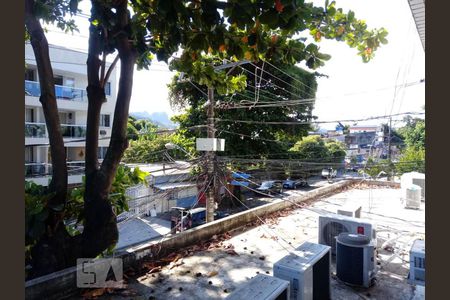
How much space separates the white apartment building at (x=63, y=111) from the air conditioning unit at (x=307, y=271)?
41.5ft

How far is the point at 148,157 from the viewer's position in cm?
1995

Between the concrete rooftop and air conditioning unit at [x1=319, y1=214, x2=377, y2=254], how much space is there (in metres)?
0.47

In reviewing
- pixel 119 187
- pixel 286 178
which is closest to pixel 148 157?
pixel 286 178

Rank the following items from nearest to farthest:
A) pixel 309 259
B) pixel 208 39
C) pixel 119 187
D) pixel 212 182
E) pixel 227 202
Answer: pixel 208 39 < pixel 309 259 < pixel 119 187 < pixel 212 182 < pixel 227 202

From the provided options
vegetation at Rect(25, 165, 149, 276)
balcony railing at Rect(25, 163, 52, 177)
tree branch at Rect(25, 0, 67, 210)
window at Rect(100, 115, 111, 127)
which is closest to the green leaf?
tree branch at Rect(25, 0, 67, 210)

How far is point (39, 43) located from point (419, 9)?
4.78 metres

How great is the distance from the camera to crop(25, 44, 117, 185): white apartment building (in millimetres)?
14907

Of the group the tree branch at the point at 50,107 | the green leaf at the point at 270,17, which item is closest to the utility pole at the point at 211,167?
the tree branch at the point at 50,107

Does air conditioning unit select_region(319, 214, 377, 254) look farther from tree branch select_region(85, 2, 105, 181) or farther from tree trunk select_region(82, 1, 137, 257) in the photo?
tree branch select_region(85, 2, 105, 181)

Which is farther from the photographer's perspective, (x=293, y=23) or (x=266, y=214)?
(x=266, y=214)

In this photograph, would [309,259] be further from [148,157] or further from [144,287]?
[148,157]

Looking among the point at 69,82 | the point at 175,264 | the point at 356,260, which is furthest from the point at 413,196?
the point at 69,82

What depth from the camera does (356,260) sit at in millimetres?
4434

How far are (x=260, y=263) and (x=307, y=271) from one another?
6.09 ft
